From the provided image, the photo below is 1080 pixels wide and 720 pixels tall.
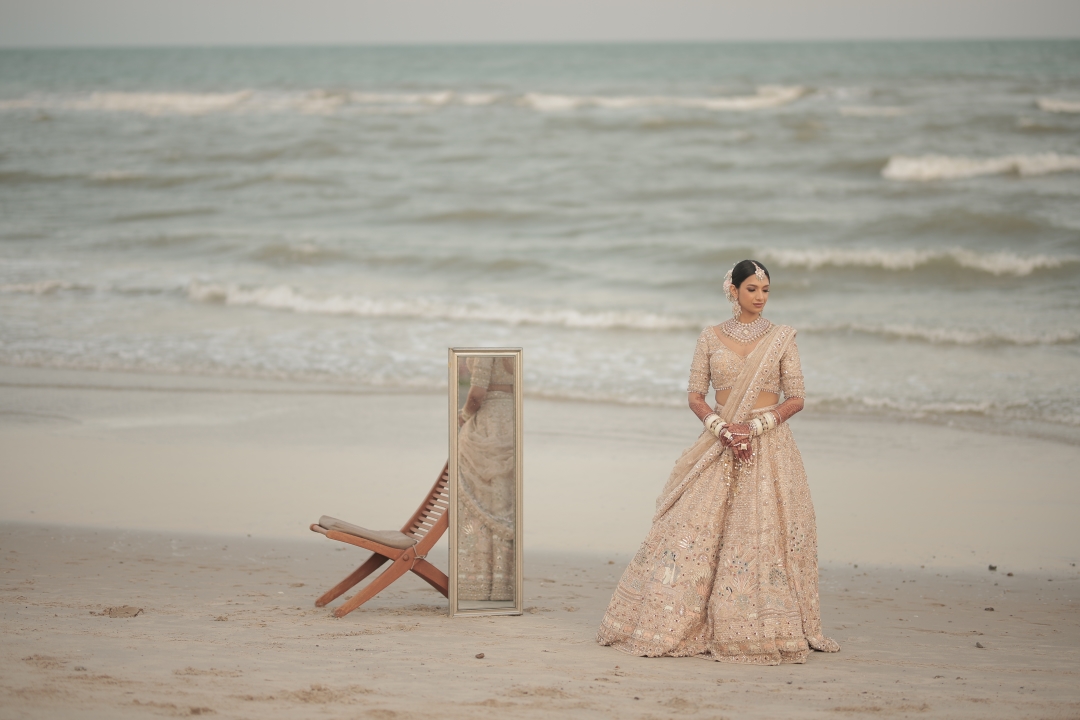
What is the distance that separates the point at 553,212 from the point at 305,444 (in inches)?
542

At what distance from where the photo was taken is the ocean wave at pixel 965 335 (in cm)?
1197

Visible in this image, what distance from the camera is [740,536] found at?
4.39 metres

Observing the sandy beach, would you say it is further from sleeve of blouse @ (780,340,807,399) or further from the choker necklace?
the choker necklace

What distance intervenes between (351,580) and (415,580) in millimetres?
762

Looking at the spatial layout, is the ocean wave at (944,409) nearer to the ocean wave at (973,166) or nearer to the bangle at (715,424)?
the bangle at (715,424)

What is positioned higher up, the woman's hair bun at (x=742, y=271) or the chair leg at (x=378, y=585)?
the woman's hair bun at (x=742, y=271)

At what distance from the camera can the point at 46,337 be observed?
40.0 ft

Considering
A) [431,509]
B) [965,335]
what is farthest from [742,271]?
[965,335]

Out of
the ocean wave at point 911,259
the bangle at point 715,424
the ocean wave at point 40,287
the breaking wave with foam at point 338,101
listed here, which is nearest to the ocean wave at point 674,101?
the breaking wave with foam at point 338,101

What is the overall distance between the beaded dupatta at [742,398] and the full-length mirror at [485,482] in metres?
0.86

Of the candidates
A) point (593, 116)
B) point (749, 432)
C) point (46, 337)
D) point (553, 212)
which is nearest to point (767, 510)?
point (749, 432)

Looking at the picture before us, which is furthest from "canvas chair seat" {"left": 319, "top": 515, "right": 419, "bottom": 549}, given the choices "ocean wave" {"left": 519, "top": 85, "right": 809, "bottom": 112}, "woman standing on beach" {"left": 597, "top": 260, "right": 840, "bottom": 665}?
"ocean wave" {"left": 519, "top": 85, "right": 809, "bottom": 112}

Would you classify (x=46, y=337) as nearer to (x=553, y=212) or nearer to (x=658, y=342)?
(x=658, y=342)

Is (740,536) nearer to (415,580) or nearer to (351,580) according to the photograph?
(351,580)
